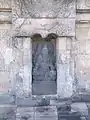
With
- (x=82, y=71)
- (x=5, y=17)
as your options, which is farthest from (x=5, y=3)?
(x=82, y=71)

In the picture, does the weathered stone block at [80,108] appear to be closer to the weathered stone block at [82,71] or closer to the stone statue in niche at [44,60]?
the weathered stone block at [82,71]

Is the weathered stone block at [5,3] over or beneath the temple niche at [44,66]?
over

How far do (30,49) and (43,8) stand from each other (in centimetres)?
100

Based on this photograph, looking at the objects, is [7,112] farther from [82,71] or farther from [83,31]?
[83,31]

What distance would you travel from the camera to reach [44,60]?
24.7 feet

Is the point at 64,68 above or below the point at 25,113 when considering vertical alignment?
above

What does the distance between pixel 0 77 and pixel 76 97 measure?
1.90 metres

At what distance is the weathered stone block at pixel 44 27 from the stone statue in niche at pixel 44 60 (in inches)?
15.8

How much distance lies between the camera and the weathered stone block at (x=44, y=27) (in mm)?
7082

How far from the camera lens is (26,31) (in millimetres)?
7094

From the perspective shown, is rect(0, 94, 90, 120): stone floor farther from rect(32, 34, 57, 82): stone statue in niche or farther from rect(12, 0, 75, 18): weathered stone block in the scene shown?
rect(12, 0, 75, 18): weathered stone block

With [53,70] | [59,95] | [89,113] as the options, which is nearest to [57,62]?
[53,70]

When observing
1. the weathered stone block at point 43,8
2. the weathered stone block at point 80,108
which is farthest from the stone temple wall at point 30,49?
the weathered stone block at point 80,108

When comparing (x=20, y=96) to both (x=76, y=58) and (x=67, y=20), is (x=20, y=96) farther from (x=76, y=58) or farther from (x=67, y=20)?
(x=67, y=20)
